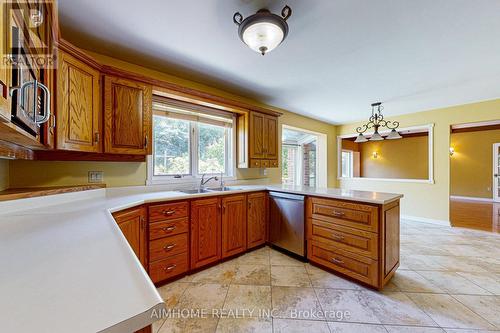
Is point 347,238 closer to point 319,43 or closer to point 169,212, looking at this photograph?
point 169,212

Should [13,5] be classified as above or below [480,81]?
below

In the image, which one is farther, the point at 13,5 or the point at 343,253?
the point at 343,253

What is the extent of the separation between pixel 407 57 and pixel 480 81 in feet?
5.33

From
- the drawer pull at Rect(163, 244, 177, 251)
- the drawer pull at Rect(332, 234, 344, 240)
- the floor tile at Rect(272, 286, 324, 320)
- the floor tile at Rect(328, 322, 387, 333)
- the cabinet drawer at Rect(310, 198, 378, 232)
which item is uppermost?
the cabinet drawer at Rect(310, 198, 378, 232)

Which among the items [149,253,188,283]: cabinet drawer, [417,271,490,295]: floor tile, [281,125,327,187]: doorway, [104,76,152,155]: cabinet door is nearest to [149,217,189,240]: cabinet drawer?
[149,253,188,283]: cabinet drawer

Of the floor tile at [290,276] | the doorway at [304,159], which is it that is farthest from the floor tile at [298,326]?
the doorway at [304,159]

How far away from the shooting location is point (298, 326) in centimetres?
149

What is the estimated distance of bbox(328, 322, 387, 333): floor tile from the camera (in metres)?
1.44

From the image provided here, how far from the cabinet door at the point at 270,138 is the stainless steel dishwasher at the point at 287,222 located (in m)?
0.82

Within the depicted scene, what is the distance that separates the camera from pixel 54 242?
29.4 inches

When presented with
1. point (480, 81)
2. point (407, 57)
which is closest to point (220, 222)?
point (407, 57)

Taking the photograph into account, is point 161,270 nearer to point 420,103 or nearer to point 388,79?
point 388,79

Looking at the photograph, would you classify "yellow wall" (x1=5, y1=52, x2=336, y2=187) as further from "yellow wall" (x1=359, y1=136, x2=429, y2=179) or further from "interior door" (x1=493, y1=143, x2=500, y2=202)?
"interior door" (x1=493, y1=143, x2=500, y2=202)

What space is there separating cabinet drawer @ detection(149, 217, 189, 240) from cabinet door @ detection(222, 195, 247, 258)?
1.63 feet
